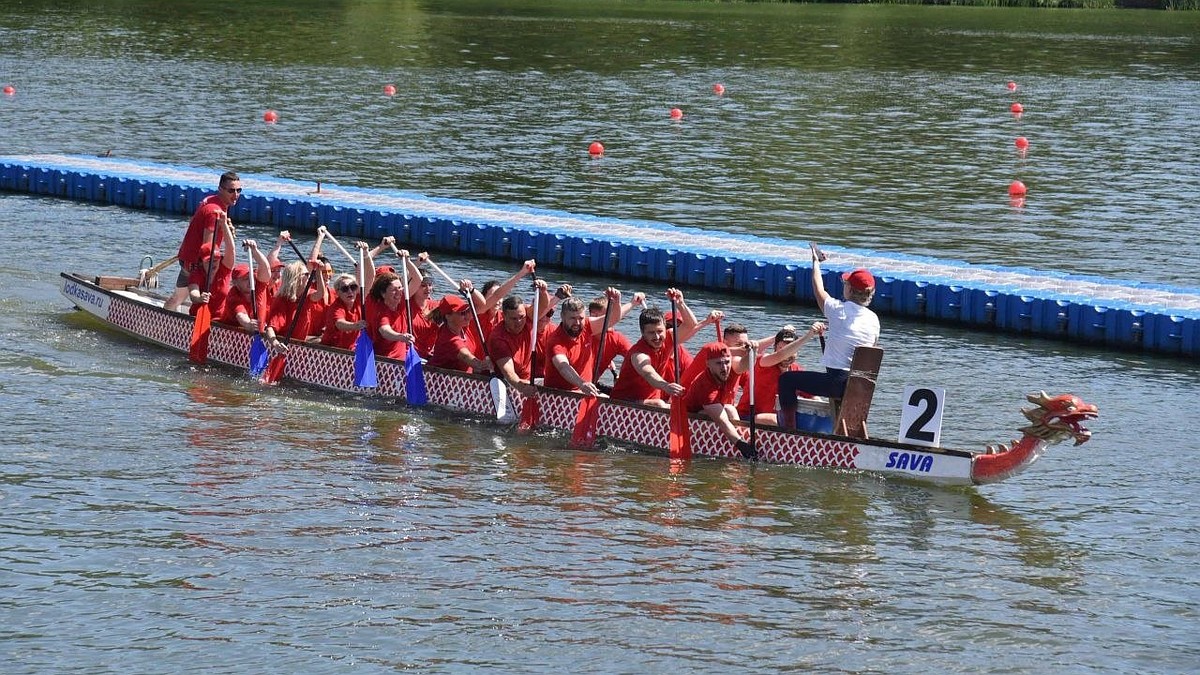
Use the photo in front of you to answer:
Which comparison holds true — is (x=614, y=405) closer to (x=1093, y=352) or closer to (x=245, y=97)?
(x=1093, y=352)

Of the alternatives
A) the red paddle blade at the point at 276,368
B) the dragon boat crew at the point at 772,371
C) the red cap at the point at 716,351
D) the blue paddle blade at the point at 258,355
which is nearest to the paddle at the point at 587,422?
the red cap at the point at 716,351

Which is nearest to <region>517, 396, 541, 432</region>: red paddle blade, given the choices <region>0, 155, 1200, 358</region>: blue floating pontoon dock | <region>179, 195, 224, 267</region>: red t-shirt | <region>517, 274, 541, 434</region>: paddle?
<region>517, 274, 541, 434</region>: paddle

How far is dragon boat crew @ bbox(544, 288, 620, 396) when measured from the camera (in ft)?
57.0

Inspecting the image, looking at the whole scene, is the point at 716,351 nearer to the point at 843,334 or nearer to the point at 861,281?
the point at 843,334

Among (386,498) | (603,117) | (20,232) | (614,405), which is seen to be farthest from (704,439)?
(603,117)

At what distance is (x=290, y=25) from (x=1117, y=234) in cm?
4855

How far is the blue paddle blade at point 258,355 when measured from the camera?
19844mm

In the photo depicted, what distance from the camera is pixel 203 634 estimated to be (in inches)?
483

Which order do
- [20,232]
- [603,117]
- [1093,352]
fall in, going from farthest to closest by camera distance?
[603,117] → [20,232] → [1093,352]

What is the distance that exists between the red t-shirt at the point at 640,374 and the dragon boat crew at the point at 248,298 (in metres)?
4.91

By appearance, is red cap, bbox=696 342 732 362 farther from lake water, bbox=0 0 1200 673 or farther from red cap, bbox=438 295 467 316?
red cap, bbox=438 295 467 316

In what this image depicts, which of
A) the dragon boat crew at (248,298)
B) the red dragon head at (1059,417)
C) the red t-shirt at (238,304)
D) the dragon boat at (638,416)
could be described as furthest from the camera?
the red t-shirt at (238,304)

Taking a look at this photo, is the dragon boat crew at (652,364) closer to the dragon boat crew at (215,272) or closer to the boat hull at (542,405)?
the boat hull at (542,405)

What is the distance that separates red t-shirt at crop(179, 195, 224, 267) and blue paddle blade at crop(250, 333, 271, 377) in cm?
159
